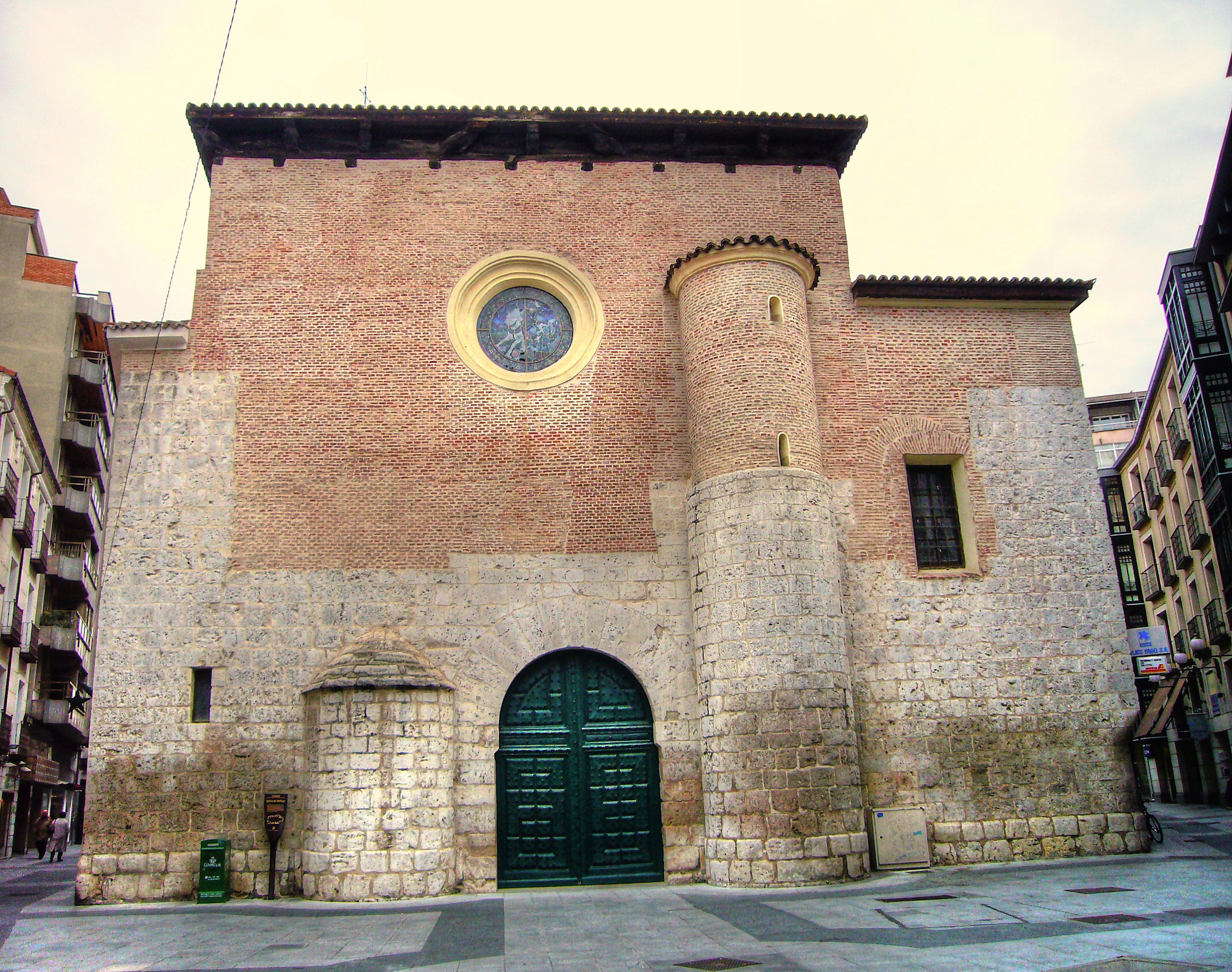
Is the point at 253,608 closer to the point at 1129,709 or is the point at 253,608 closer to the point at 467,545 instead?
the point at 467,545

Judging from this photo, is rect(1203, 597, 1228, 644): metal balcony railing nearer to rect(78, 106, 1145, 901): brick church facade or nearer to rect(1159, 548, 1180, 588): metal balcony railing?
rect(1159, 548, 1180, 588): metal balcony railing

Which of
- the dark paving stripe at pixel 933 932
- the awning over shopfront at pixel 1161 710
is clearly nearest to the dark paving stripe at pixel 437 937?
the dark paving stripe at pixel 933 932

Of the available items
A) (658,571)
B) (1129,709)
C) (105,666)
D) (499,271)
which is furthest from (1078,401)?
(105,666)

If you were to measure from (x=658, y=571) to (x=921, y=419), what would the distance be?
15.8 feet

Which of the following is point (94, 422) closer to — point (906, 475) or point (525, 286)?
point (525, 286)

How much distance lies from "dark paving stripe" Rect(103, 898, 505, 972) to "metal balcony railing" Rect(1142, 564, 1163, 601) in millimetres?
32619

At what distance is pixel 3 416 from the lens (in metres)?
23.5

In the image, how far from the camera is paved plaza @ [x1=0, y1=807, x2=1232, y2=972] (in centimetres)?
712

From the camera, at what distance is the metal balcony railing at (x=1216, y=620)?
27.4m

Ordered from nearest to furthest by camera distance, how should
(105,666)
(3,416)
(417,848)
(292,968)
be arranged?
(292,968) < (417,848) < (105,666) < (3,416)

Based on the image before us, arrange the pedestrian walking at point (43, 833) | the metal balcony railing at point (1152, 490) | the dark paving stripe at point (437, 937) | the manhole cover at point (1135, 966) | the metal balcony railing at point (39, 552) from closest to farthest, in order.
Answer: the manhole cover at point (1135, 966), the dark paving stripe at point (437, 937), the pedestrian walking at point (43, 833), the metal balcony railing at point (39, 552), the metal balcony railing at point (1152, 490)

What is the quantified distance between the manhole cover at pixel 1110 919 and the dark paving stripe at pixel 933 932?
0.06 meters

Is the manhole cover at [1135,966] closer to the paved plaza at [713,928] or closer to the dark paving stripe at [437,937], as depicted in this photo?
the paved plaza at [713,928]

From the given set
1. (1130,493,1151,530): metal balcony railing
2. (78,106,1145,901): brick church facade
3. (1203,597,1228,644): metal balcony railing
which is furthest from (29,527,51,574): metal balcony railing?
(1130,493,1151,530): metal balcony railing
